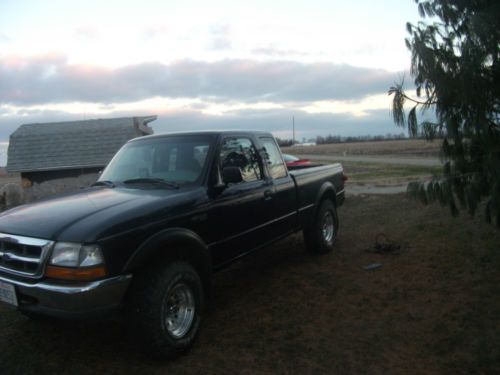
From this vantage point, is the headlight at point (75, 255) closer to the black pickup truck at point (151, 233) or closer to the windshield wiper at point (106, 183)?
the black pickup truck at point (151, 233)

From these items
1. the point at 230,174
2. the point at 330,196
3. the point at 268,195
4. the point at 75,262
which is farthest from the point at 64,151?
the point at 75,262

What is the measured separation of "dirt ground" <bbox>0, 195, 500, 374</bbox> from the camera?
11.2 ft

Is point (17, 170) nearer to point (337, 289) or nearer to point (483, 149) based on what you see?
point (337, 289)

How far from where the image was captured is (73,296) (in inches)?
115

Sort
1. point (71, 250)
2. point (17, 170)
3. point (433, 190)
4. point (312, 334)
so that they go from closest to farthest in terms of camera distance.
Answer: point (71, 250) < point (312, 334) < point (433, 190) < point (17, 170)

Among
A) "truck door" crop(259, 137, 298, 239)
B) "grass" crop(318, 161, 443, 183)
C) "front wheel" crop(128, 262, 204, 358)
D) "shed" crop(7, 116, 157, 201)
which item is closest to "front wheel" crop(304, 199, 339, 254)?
"truck door" crop(259, 137, 298, 239)

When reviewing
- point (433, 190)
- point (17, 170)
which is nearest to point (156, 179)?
point (433, 190)

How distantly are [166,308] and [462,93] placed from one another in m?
3.08

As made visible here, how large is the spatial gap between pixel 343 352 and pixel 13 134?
1384 centimetres

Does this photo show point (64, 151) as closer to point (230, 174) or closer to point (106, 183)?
point (106, 183)

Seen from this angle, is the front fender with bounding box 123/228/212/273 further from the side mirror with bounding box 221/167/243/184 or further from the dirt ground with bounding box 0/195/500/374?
the side mirror with bounding box 221/167/243/184

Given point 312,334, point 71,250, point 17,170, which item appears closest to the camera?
point 71,250

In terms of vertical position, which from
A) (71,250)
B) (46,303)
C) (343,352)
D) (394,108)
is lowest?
(343,352)

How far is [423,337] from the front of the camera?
12.3 feet
